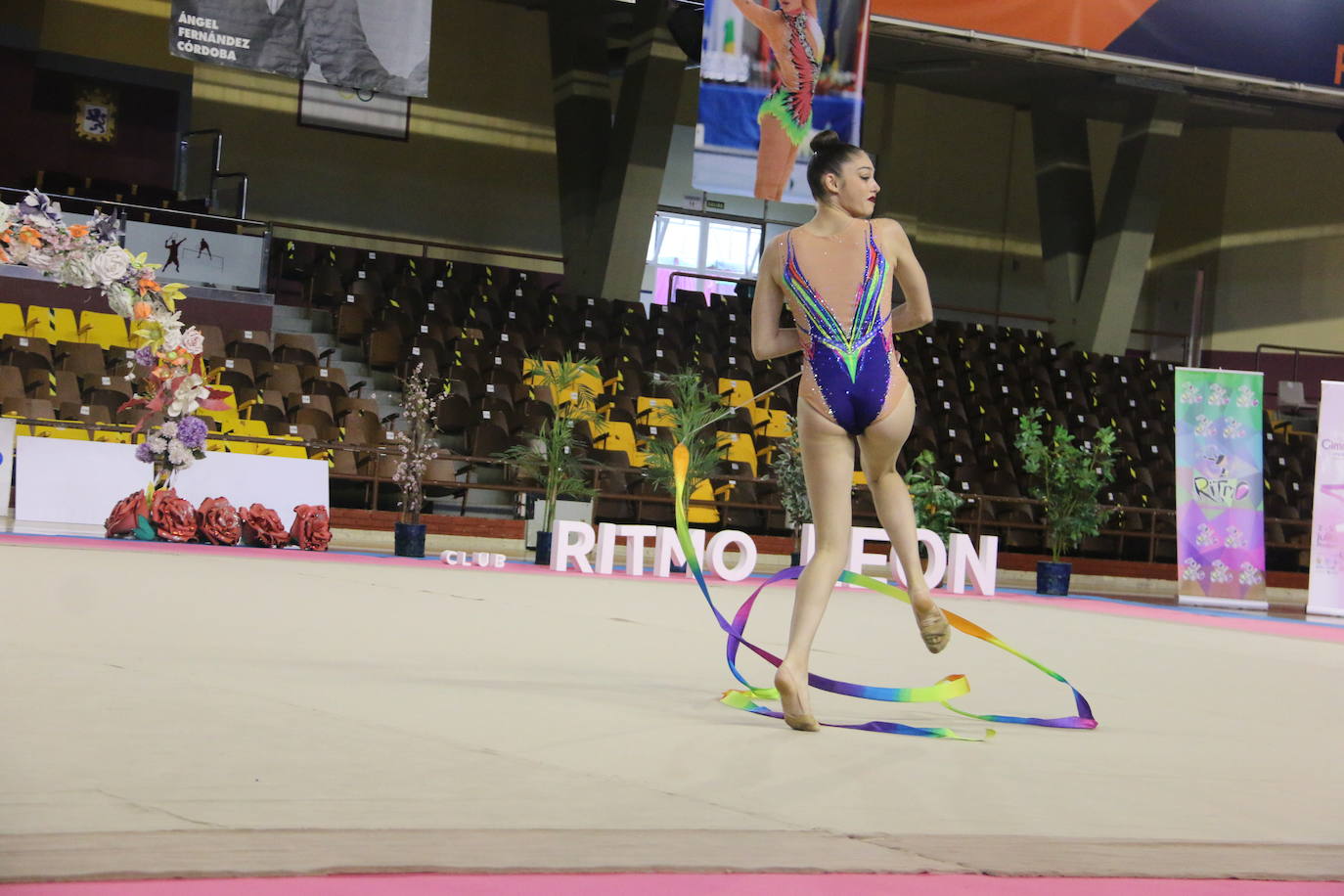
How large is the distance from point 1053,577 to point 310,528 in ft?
22.0

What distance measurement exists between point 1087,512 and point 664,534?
4.70 metres

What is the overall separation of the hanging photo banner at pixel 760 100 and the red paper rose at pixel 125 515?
6172 mm

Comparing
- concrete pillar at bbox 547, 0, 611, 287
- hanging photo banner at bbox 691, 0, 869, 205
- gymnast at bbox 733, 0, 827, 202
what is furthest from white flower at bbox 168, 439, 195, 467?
concrete pillar at bbox 547, 0, 611, 287

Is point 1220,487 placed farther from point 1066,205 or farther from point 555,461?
point 1066,205

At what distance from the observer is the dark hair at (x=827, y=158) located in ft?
13.1

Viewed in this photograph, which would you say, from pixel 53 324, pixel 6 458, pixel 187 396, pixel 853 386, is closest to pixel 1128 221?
pixel 53 324

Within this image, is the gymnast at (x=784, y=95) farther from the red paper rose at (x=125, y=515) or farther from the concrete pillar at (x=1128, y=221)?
the concrete pillar at (x=1128, y=221)

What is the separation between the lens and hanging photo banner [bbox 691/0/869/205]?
1434 cm

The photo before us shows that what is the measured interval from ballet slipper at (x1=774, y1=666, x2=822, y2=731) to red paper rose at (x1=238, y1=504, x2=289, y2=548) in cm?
793

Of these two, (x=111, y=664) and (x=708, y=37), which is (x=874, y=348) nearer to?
(x=111, y=664)

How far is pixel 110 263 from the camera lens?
973 cm

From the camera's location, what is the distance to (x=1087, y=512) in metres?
14.2

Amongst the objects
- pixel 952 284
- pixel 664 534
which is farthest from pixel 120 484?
pixel 952 284

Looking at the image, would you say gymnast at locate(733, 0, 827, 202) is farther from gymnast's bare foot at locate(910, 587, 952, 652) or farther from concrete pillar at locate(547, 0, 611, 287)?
gymnast's bare foot at locate(910, 587, 952, 652)
